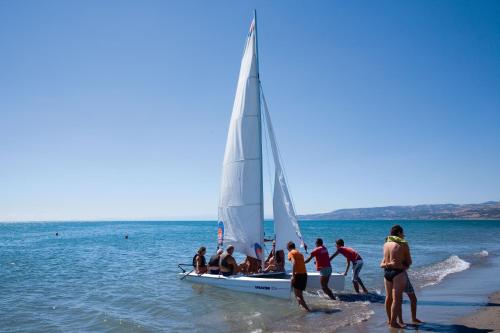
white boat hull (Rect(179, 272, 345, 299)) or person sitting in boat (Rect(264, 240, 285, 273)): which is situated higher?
person sitting in boat (Rect(264, 240, 285, 273))

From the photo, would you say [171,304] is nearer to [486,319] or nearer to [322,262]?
[322,262]

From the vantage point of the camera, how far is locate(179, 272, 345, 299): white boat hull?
37.9ft

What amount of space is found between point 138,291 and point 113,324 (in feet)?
14.6

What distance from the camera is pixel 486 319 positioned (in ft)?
26.8

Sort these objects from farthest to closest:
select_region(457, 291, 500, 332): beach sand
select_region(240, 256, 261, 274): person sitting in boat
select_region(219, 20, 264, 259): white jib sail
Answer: select_region(240, 256, 261, 274): person sitting in boat → select_region(219, 20, 264, 259): white jib sail → select_region(457, 291, 500, 332): beach sand

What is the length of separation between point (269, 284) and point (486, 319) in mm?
5805

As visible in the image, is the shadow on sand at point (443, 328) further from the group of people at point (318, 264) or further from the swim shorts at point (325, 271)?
the swim shorts at point (325, 271)

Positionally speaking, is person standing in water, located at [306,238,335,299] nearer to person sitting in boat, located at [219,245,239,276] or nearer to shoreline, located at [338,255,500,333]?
shoreline, located at [338,255,500,333]

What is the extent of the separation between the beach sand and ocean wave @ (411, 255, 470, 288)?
4.81m

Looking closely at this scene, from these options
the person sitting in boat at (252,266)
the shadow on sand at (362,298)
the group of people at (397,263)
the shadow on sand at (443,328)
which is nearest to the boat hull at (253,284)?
the person sitting in boat at (252,266)

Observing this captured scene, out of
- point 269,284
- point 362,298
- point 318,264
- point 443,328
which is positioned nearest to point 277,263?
point 269,284

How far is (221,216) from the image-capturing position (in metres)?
14.4

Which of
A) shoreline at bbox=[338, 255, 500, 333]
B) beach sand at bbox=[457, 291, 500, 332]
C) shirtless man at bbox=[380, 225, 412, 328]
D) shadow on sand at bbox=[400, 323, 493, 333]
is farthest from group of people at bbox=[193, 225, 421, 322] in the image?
beach sand at bbox=[457, 291, 500, 332]

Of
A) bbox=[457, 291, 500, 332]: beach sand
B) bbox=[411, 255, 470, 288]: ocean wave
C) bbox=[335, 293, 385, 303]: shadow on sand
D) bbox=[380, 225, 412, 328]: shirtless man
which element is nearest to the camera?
bbox=[380, 225, 412, 328]: shirtless man
